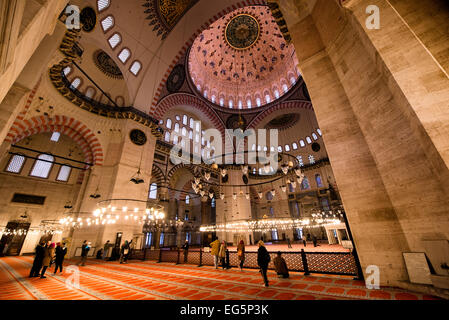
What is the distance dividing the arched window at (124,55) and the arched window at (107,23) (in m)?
1.17

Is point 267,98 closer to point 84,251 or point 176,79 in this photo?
point 176,79

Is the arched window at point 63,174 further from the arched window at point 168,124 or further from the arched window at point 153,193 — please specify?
the arched window at point 168,124

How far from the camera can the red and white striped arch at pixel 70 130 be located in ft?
28.8

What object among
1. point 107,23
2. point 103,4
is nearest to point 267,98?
point 107,23

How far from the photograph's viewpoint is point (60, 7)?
3705mm

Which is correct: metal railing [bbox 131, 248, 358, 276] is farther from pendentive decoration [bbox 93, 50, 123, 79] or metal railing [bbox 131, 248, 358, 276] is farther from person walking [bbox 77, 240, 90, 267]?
pendentive decoration [bbox 93, 50, 123, 79]

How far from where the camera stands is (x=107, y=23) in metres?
9.27

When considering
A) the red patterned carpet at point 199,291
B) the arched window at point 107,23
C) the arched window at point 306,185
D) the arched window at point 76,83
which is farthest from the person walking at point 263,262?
the arched window at point 306,185

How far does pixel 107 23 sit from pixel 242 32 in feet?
43.9

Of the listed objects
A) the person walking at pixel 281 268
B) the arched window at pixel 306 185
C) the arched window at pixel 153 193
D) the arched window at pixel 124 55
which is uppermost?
the arched window at pixel 124 55

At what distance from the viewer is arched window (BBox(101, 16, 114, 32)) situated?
29.9ft
